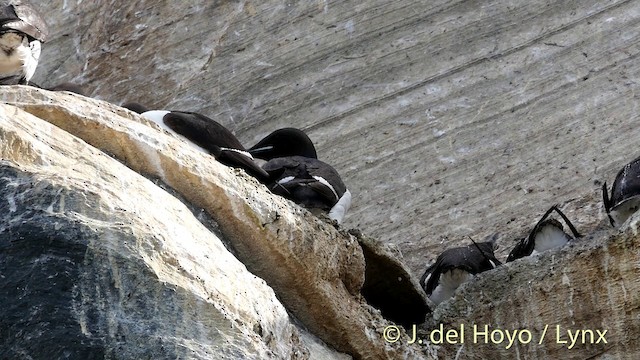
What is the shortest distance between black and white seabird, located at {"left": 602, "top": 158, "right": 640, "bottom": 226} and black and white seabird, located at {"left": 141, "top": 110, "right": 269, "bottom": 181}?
5.89ft

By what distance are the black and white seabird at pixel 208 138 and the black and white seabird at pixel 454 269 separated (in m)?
1.34

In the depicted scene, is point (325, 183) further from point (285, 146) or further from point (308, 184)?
point (285, 146)

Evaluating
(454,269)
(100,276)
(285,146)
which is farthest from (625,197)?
(100,276)

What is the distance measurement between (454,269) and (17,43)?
2.64 metres

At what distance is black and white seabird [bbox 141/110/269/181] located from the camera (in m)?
6.95

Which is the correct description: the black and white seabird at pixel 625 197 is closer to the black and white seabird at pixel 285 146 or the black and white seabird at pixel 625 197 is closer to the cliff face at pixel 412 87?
the cliff face at pixel 412 87

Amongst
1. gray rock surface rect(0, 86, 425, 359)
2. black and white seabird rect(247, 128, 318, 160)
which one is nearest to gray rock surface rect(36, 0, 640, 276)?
black and white seabird rect(247, 128, 318, 160)

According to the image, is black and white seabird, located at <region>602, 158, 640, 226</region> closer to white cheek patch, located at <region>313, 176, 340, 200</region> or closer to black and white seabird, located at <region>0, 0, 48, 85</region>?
→ white cheek patch, located at <region>313, 176, 340, 200</region>

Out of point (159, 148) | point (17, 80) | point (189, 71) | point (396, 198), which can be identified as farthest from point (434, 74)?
point (159, 148)

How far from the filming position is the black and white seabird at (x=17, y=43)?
7246mm

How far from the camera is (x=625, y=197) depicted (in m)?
7.25

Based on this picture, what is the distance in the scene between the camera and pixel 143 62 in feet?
36.4

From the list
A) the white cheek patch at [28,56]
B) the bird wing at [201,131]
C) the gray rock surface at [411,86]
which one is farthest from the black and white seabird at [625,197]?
the white cheek patch at [28,56]

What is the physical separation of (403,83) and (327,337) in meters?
4.47
